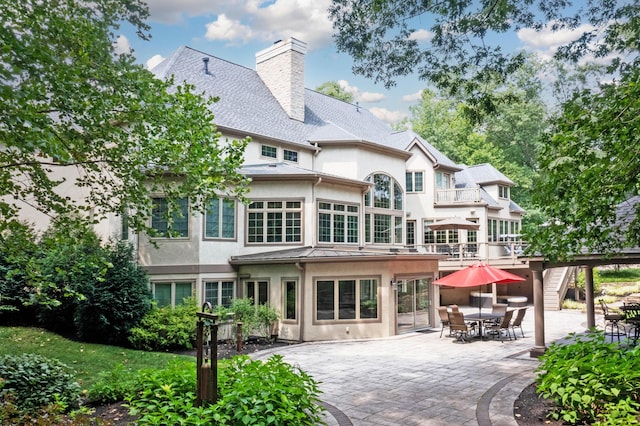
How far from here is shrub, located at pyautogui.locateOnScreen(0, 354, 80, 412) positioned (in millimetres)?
6703

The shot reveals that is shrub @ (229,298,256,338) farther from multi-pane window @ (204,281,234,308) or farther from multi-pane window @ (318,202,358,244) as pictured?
multi-pane window @ (318,202,358,244)

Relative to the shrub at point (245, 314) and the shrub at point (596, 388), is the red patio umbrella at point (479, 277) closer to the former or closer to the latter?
the shrub at point (245, 314)

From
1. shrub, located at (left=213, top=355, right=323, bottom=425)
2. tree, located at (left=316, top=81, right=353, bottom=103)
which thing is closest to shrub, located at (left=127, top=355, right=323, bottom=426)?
shrub, located at (left=213, top=355, right=323, bottom=425)

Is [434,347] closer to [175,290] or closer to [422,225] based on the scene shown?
[175,290]

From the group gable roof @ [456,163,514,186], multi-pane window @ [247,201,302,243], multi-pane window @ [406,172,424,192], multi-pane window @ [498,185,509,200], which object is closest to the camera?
multi-pane window @ [247,201,302,243]

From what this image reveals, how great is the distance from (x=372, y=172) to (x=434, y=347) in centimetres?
948

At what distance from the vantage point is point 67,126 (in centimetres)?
695

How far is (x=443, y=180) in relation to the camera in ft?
89.8

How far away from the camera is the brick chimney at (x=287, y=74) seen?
2161 centimetres

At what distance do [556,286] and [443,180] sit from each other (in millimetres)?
7974

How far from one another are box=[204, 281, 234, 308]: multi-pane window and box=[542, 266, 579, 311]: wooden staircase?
15674mm

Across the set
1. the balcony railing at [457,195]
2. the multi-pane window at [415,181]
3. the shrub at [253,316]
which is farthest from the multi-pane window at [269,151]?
the balcony railing at [457,195]

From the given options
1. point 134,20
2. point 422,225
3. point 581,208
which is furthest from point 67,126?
point 422,225

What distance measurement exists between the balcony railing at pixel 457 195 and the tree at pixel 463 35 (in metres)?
18.0
